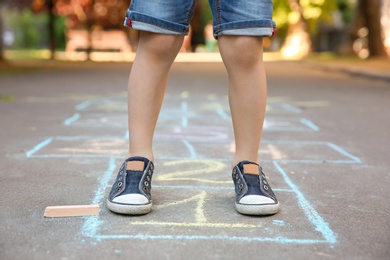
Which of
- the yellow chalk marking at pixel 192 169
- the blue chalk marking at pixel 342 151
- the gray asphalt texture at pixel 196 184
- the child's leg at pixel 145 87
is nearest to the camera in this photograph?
the gray asphalt texture at pixel 196 184

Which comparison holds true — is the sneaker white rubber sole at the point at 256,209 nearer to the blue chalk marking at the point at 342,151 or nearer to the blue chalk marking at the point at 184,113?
the blue chalk marking at the point at 342,151

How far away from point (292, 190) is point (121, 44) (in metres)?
27.7

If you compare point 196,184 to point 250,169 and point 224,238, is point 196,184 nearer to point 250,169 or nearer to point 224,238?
point 250,169

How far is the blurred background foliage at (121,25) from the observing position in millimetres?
18891

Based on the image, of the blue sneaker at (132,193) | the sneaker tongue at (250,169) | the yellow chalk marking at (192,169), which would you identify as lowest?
the yellow chalk marking at (192,169)

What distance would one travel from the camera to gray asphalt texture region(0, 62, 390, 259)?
2035mm

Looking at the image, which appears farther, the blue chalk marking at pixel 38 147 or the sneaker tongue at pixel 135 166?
the blue chalk marking at pixel 38 147

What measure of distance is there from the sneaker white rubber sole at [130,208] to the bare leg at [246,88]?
48 centimetres

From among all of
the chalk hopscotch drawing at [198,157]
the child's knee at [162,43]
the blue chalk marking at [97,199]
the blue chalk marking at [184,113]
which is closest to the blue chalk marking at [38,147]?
the chalk hopscotch drawing at [198,157]

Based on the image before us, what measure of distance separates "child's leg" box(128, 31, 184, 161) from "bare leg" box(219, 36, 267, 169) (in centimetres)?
24

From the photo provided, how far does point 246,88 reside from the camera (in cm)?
254

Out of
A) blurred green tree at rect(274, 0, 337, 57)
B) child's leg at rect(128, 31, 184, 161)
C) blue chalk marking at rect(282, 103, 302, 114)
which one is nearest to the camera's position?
child's leg at rect(128, 31, 184, 161)

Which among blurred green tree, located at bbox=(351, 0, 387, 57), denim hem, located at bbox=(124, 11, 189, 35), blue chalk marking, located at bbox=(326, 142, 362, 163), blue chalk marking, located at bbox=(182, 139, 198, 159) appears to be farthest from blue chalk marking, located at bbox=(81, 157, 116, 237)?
blurred green tree, located at bbox=(351, 0, 387, 57)

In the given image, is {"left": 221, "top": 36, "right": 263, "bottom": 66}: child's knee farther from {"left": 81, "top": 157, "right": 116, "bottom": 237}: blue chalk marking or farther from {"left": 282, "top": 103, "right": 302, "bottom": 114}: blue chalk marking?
{"left": 282, "top": 103, "right": 302, "bottom": 114}: blue chalk marking
